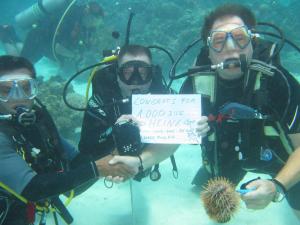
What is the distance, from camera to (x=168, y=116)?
124 inches

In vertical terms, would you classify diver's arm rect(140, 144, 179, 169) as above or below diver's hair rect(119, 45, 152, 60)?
below

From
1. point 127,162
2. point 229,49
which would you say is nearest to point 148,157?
point 127,162

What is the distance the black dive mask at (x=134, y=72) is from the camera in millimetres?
3537

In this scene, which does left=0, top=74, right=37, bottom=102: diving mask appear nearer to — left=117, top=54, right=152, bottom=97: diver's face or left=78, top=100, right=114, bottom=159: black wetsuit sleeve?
left=78, top=100, right=114, bottom=159: black wetsuit sleeve

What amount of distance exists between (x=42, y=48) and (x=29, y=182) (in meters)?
10.7

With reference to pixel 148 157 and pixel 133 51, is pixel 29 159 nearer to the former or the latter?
pixel 148 157

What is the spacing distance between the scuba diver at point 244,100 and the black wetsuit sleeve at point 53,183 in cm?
131

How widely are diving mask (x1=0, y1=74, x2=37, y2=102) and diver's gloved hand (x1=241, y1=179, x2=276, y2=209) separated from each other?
2.53m

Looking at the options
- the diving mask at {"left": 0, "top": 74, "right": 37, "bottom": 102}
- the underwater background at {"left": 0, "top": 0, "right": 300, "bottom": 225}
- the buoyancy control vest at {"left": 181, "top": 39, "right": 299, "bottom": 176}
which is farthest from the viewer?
the underwater background at {"left": 0, "top": 0, "right": 300, "bottom": 225}

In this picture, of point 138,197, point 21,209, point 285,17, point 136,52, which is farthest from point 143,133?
point 285,17

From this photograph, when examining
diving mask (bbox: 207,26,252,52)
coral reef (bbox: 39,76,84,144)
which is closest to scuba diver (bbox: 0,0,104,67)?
coral reef (bbox: 39,76,84,144)

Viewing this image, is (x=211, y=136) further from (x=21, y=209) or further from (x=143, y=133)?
(x=21, y=209)

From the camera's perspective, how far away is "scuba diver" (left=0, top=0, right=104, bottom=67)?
1176cm

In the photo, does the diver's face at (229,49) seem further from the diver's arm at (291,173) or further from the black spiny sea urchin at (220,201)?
the black spiny sea urchin at (220,201)
